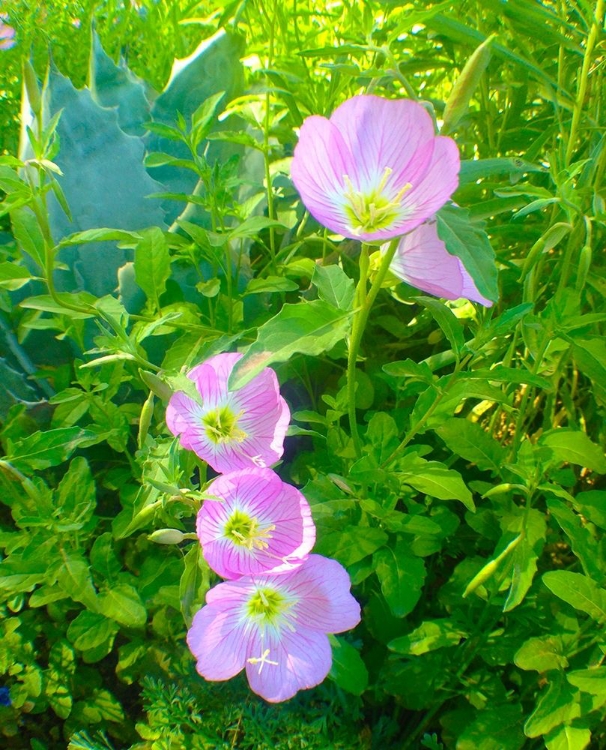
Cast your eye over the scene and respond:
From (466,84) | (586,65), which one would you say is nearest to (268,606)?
(466,84)

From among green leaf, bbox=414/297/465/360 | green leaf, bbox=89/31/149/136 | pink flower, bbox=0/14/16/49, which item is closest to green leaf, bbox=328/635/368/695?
green leaf, bbox=414/297/465/360

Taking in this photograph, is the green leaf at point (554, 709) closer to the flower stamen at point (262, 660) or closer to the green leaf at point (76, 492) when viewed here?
the flower stamen at point (262, 660)

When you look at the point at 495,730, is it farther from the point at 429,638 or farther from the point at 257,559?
the point at 257,559

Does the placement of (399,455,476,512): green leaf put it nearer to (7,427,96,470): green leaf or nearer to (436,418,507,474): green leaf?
(436,418,507,474): green leaf

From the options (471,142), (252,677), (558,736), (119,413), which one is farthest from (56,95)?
(558,736)

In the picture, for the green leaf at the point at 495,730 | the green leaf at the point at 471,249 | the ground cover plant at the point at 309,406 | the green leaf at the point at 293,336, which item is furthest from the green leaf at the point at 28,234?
the green leaf at the point at 495,730

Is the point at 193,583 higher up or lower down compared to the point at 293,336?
lower down
